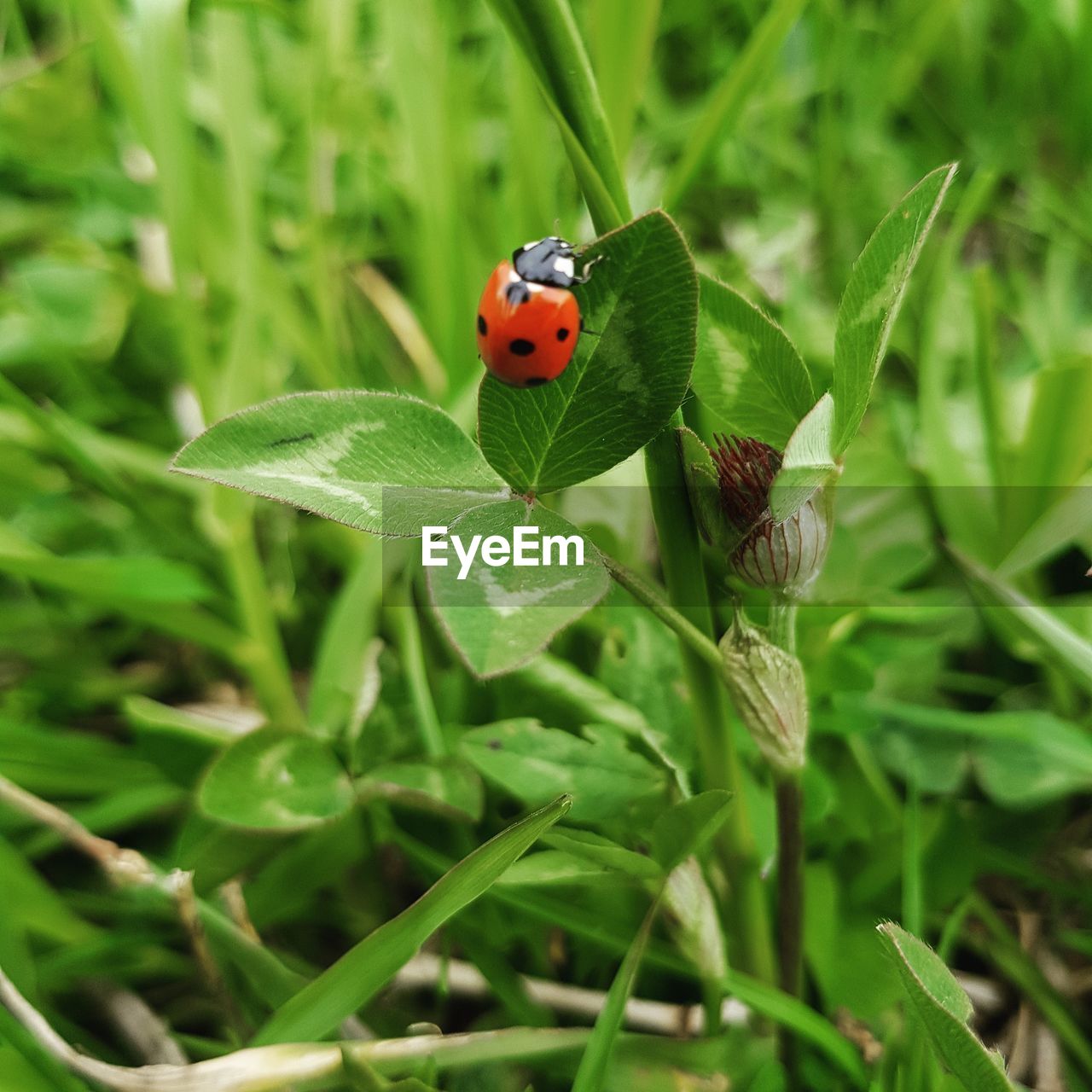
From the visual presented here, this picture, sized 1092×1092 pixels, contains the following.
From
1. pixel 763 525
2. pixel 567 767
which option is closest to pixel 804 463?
pixel 763 525

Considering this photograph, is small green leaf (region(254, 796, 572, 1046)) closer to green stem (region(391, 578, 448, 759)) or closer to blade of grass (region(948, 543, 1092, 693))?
green stem (region(391, 578, 448, 759))

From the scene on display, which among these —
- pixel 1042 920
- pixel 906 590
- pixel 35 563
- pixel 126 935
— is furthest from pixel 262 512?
pixel 1042 920

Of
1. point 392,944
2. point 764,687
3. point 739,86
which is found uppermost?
point 739,86

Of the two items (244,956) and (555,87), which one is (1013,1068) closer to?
(244,956)

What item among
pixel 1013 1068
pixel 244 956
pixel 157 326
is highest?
pixel 157 326

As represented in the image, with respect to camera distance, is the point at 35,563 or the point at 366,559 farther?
the point at 366,559

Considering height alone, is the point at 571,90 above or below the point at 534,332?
above

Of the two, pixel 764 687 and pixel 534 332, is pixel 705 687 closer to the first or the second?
pixel 764 687
